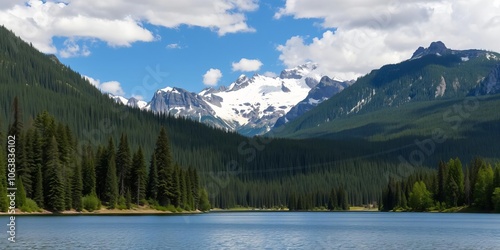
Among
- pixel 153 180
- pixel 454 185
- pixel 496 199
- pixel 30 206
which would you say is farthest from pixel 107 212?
pixel 454 185

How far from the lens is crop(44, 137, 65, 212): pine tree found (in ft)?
411

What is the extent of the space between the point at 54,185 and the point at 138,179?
2653cm

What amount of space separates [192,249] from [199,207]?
420ft

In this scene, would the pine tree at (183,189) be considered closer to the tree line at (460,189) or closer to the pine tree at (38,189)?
the pine tree at (38,189)

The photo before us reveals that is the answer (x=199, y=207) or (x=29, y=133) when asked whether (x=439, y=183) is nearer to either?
(x=199, y=207)

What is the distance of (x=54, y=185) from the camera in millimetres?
125125

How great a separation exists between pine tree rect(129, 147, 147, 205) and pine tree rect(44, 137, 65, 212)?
941 inches

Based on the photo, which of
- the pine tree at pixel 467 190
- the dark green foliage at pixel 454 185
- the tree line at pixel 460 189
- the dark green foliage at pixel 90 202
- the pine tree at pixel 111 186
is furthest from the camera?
the dark green foliage at pixel 454 185

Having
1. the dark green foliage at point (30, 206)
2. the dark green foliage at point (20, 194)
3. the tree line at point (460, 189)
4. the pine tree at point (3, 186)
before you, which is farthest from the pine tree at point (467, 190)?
the pine tree at point (3, 186)

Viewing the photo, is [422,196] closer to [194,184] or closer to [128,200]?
[194,184]

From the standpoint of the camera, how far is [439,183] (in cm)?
18900

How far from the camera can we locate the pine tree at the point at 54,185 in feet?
411

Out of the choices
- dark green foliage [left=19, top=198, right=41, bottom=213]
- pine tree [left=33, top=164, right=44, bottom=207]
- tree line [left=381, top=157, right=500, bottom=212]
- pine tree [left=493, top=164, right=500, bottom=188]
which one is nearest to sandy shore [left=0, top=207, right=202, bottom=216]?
dark green foliage [left=19, top=198, right=41, bottom=213]

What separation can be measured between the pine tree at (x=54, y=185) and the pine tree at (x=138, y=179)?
23.9m
